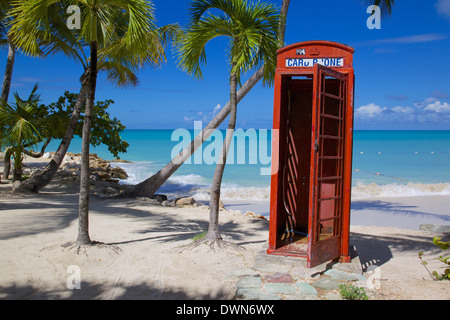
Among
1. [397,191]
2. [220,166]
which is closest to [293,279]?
[220,166]

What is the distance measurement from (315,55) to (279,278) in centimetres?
333

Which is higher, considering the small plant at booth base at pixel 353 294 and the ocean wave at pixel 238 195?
the small plant at booth base at pixel 353 294

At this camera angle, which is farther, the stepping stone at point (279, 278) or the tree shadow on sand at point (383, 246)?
the tree shadow on sand at point (383, 246)

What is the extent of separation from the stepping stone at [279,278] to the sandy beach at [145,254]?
47 cm

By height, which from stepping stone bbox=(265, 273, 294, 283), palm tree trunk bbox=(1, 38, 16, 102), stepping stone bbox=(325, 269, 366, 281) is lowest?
stepping stone bbox=(265, 273, 294, 283)

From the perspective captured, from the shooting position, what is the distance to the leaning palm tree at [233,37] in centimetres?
607

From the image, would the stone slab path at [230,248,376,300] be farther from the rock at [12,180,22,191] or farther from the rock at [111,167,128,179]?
the rock at [111,167,128,179]

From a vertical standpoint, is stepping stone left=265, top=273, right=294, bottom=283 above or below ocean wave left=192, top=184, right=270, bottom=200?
above

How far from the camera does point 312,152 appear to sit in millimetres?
5285

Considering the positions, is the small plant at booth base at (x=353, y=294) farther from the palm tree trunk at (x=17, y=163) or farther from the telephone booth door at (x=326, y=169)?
the palm tree trunk at (x=17, y=163)

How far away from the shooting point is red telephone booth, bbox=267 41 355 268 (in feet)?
17.6

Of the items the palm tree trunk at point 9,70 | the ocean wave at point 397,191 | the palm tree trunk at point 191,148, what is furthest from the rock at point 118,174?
the ocean wave at point 397,191

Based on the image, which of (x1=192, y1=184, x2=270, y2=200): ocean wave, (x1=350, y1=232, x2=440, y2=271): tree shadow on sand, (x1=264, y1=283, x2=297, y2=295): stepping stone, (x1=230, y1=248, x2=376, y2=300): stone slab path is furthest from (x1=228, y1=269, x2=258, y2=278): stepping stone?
(x1=192, y1=184, x2=270, y2=200): ocean wave

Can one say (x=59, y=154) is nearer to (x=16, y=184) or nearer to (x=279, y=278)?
(x=16, y=184)
